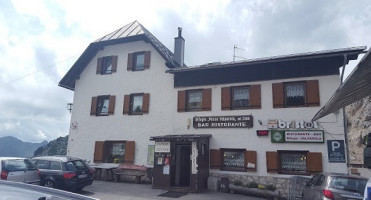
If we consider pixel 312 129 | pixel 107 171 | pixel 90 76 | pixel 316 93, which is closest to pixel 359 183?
pixel 312 129

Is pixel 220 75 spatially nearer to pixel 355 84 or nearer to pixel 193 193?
pixel 193 193

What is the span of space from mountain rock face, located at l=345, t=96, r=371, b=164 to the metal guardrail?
13189 millimetres

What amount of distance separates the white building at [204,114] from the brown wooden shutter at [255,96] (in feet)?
0.16

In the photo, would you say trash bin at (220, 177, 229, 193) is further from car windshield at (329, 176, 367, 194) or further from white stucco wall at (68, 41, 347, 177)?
car windshield at (329, 176, 367, 194)

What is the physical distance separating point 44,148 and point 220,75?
3839cm

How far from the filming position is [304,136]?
1203 cm

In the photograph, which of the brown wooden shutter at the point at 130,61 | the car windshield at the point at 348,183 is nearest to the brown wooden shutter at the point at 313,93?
the car windshield at the point at 348,183

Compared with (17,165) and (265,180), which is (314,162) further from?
(17,165)

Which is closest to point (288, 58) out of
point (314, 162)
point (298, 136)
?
point (298, 136)

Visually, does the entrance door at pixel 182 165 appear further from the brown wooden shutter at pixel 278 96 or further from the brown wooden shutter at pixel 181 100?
the brown wooden shutter at pixel 278 96

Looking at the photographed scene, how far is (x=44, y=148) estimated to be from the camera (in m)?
42.8

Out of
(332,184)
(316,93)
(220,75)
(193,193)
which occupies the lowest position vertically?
(193,193)

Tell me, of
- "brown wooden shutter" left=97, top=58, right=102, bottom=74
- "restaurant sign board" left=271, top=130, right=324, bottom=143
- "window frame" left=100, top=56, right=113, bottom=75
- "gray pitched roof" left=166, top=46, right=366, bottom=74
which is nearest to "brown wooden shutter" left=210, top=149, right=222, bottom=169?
"restaurant sign board" left=271, top=130, right=324, bottom=143

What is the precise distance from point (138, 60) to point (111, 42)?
7.37 feet
